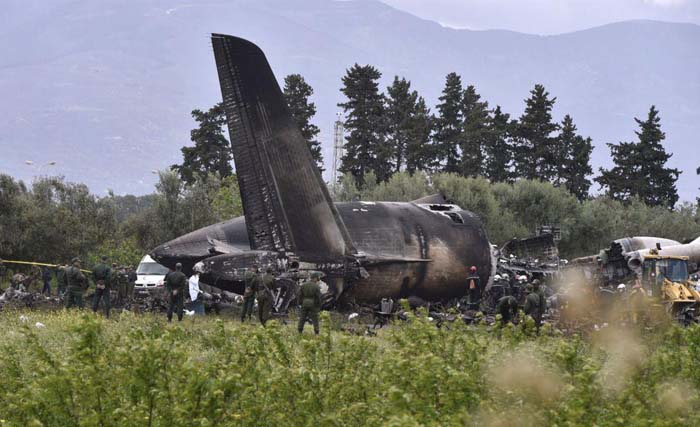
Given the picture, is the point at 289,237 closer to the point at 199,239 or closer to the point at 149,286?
the point at 199,239

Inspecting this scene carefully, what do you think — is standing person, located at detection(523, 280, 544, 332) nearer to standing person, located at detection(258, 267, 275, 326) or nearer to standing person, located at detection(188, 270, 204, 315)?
standing person, located at detection(258, 267, 275, 326)

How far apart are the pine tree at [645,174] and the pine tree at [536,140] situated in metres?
5.65

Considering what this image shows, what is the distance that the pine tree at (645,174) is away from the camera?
8862 cm

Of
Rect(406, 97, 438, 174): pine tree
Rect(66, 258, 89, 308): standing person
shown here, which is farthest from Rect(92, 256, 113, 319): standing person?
Rect(406, 97, 438, 174): pine tree

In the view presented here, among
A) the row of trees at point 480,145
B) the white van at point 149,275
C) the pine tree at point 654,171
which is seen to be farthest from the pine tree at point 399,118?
the white van at point 149,275

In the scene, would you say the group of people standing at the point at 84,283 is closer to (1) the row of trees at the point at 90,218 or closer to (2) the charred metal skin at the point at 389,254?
(2) the charred metal skin at the point at 389,254

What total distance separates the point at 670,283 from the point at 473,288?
7.04m

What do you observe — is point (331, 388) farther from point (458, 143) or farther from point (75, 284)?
point (458, 143)

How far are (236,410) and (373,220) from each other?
65.4ft

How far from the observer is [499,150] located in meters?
93.6

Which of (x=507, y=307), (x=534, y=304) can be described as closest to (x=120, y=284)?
(x=507, y=307)

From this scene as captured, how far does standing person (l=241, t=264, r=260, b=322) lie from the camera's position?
30203mm

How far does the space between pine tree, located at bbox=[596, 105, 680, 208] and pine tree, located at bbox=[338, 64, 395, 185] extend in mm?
21292

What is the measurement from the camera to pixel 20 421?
14.3 meters
